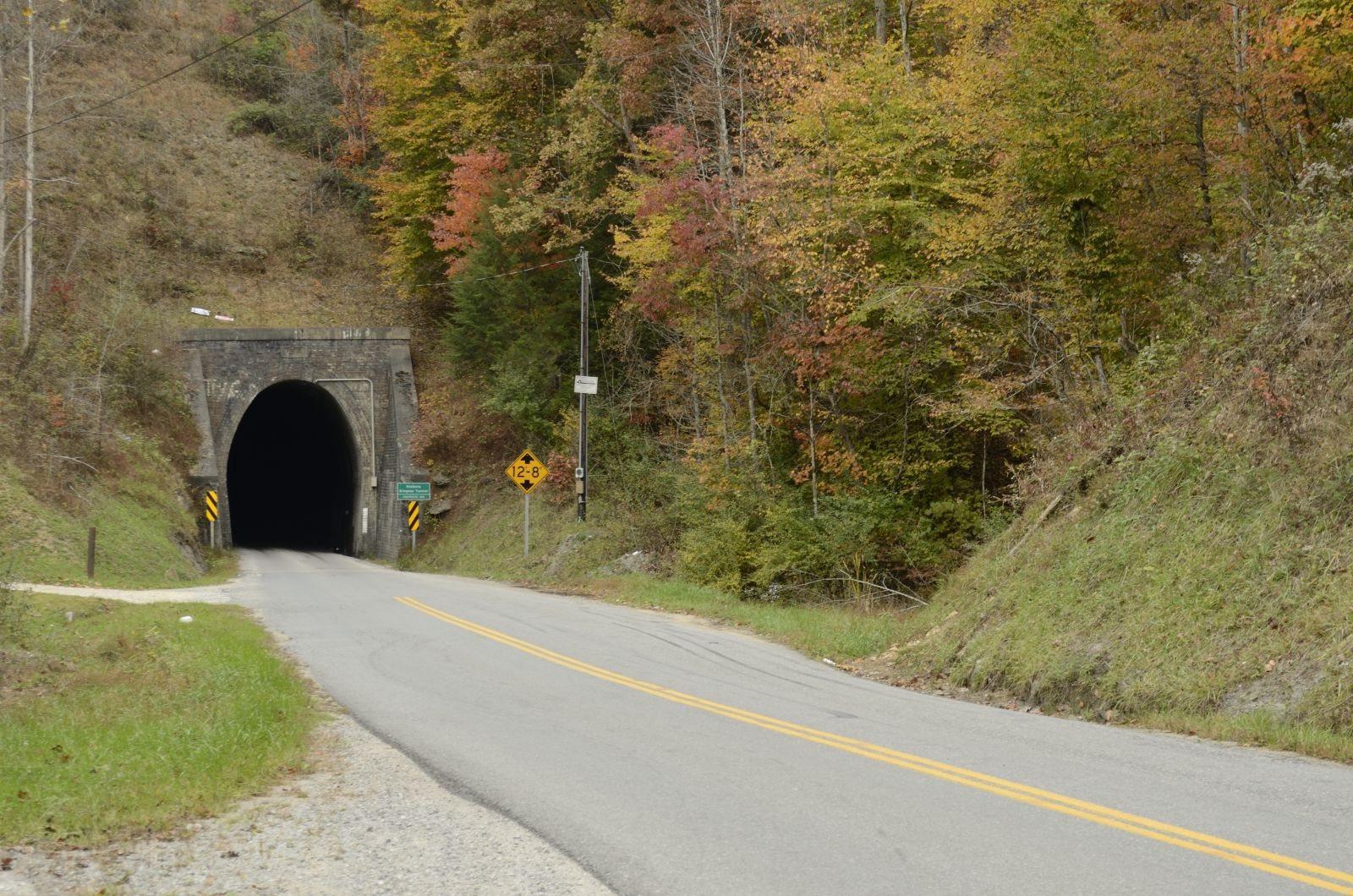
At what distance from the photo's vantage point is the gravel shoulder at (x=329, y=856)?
4707 millimetres

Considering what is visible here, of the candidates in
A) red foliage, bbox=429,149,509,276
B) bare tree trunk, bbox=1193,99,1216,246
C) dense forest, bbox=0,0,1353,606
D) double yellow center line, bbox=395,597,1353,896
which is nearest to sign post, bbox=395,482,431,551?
dense forest, bbox=0,0,1353,606

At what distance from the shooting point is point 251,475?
51938 millimetres

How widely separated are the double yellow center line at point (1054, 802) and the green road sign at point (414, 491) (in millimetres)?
24707

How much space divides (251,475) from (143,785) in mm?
49096

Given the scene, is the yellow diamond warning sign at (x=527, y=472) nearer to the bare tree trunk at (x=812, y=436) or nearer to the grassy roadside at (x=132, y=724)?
the bare tree trunk at (x=812, y=436)

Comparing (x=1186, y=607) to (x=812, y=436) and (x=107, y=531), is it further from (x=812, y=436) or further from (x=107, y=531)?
(x=107, y=531)

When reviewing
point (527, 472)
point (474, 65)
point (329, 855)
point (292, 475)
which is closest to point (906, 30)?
Result: point (527, 472)

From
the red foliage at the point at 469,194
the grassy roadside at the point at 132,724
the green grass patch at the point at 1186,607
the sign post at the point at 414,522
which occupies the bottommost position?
the sign post at the point at 414,522

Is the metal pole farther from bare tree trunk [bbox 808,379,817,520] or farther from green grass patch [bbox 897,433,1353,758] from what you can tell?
green grass patch [bbox 897,433,1353,758]

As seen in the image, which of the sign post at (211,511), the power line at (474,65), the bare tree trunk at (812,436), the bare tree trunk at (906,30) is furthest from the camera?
the sign post at (211,511)

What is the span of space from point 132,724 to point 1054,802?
6435 mm

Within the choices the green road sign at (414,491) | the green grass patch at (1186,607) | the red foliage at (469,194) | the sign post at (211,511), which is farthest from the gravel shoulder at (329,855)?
the sign post at (211,511)

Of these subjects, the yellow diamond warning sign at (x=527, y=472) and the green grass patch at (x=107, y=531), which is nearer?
the green grass patch at (x=107, y=531)

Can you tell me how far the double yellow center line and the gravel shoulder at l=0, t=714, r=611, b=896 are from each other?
2.52 m
